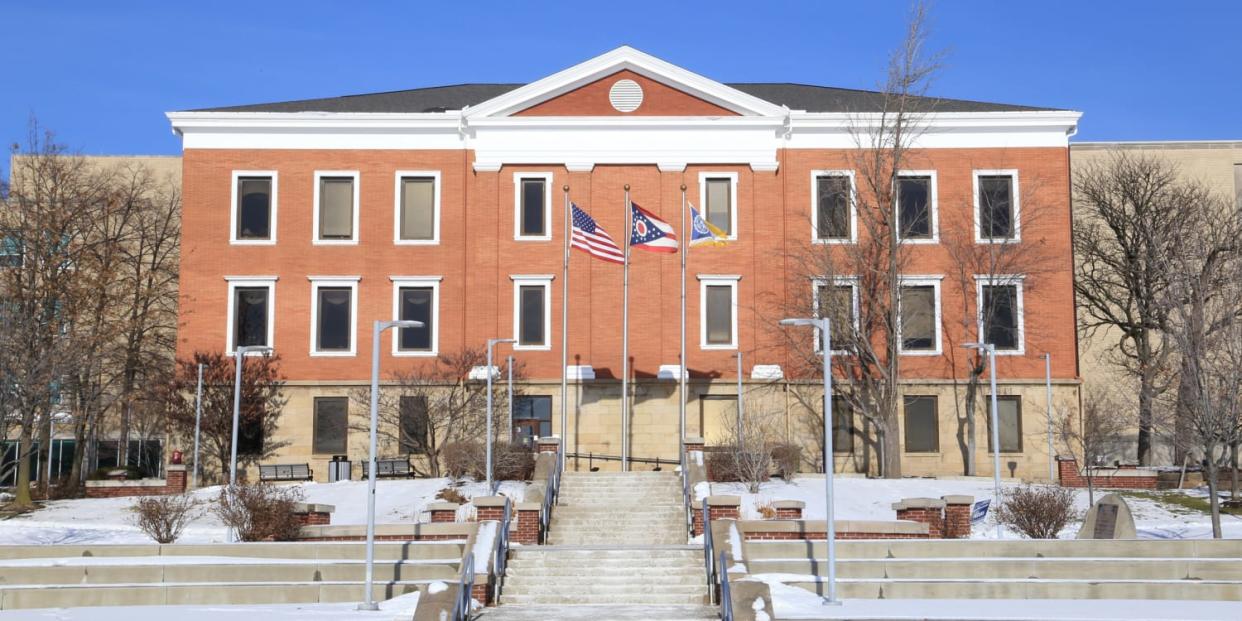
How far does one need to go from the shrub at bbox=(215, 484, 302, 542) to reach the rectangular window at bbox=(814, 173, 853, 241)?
21.1m

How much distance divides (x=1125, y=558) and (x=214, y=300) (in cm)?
2966

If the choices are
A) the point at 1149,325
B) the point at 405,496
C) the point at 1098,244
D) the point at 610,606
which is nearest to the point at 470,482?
the point at 405,496

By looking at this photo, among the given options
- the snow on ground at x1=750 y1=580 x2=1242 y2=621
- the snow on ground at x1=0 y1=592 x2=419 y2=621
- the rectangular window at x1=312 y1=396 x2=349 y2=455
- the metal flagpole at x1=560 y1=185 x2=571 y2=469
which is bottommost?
the snow on ground at x1=0 y1=592 x2=419 y2=621

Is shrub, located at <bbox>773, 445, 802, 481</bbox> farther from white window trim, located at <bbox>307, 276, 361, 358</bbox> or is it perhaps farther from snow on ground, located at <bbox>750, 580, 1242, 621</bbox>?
white window trim, located at <bbox>307, 276, 361, 358</bbox>

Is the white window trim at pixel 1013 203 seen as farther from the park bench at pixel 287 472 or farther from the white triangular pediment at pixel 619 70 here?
the park bench at pixel 287 472

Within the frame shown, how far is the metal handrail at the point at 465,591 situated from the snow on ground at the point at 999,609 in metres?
4.65

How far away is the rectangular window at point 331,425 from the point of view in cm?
4219

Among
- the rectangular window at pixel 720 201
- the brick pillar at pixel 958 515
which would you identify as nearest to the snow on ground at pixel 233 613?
the brick pillar at pixel 958 515

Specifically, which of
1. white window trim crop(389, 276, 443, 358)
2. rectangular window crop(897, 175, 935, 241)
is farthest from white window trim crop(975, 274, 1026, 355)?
white window trim crop(389, 276, 443, 358)

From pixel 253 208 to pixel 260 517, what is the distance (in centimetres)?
1877

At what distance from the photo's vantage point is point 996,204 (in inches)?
1689

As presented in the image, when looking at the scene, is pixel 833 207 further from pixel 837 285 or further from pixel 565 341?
pixel 565 341

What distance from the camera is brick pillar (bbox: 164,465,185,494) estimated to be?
1471 inches

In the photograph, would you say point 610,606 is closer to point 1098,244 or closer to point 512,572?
point 512,572
